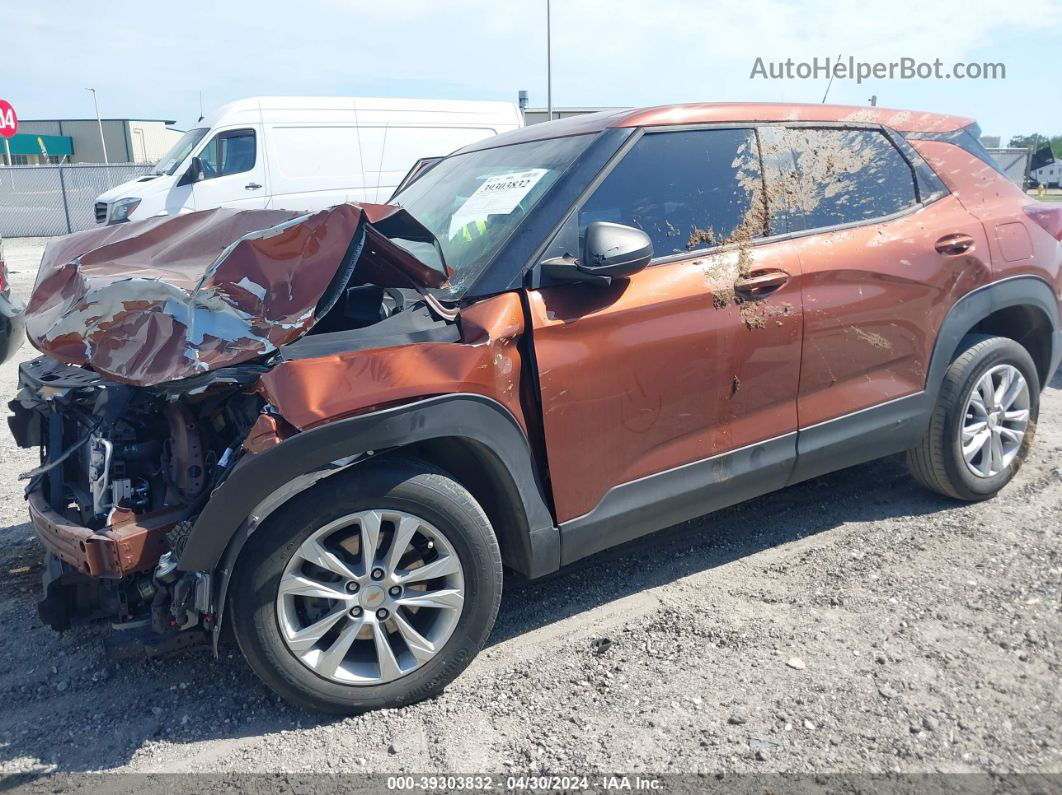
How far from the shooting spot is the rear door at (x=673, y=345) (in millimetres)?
2947

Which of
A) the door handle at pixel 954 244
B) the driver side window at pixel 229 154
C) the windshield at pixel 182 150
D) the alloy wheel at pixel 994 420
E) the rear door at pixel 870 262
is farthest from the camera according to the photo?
the windshield at pixel 182 150

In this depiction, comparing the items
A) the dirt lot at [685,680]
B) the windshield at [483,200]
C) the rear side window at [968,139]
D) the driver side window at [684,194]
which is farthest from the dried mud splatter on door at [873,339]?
the windshield at [483,200]

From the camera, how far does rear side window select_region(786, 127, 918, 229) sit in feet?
11.8

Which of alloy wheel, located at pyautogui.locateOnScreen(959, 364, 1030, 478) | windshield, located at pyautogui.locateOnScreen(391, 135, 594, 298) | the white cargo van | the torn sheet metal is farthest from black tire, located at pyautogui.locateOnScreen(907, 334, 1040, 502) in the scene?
the white cargo van

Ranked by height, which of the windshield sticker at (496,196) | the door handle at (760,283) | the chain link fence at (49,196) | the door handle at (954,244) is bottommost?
the chain link fence at (49,196)

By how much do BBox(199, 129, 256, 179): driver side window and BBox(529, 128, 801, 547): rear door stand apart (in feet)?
34.5

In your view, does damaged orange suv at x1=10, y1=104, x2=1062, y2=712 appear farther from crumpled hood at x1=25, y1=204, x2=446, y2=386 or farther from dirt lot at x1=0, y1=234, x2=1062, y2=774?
dirt lot at x1=0, y1=234, x2=1062, y2=774

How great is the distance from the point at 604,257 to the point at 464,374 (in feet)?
2.04

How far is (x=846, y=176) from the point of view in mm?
3736

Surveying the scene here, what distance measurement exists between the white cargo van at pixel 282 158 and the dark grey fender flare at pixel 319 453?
1064 centimetres

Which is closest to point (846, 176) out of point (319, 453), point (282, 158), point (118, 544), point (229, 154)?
point (319, 453)

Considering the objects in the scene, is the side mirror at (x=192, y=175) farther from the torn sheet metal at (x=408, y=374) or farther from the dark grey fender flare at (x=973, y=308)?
the dark grey fender flare at (x=973, y=308)

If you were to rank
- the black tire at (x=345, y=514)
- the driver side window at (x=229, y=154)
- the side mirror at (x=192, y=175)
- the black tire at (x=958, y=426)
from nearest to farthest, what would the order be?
1. the black tire at (x=345, y=514)
2. the black tire at (x=958, y=426)
3. the driver side window at (x=229, y=154)
4. the side mirror at (x=192, y=175)

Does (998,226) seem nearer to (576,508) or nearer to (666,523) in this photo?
(666,523)
